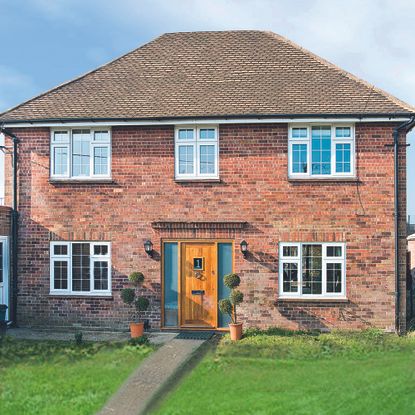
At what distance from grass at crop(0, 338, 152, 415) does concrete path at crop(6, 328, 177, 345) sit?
490mm

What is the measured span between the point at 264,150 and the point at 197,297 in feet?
14.3

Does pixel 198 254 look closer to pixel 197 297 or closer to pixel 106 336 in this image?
pixel 197 297

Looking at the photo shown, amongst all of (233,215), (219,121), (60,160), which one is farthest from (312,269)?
(60,160)

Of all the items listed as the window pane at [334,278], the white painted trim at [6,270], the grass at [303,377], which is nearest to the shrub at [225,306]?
the grass at [303,377]

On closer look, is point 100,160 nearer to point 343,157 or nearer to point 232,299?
point 232,299

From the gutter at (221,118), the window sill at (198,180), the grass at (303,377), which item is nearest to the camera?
the grass at (303,377)

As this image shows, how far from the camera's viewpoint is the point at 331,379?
8.73 metres

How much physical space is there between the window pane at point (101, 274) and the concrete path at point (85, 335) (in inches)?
49.4

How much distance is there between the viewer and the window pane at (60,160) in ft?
42.8

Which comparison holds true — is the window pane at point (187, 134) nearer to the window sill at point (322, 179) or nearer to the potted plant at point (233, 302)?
the window sill at point (322, 179)

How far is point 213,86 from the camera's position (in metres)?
13.6

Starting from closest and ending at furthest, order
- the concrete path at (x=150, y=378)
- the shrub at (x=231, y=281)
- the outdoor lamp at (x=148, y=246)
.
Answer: the concrete path at (x=150, y=378) → the shrub at (x=231, y=281) → the outdoor lamp at (x=148, y=246)

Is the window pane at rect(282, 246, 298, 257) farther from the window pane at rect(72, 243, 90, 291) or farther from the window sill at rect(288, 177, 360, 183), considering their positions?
the window pane at rect(72, 243, 90, 291)

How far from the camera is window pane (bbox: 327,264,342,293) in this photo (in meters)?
12.3
